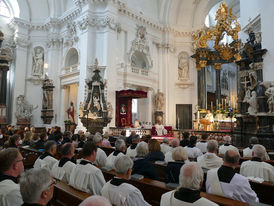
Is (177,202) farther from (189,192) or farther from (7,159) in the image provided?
(7,159)

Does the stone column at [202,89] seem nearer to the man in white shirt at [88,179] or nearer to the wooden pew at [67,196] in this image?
the man in white shirt at [88,179]

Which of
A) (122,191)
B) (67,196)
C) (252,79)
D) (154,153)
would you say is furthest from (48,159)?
(252,79)

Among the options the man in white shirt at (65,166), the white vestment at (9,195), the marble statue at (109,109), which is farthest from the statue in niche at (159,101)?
the white vestment at (9,195)

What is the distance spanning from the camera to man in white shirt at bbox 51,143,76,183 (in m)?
3.53

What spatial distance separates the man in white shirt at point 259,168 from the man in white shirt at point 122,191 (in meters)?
2.09

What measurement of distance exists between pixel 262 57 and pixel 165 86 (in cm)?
1123

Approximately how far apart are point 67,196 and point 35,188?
0.90 m

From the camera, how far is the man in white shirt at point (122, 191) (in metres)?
2.27

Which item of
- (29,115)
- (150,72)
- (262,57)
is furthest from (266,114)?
(29,115)

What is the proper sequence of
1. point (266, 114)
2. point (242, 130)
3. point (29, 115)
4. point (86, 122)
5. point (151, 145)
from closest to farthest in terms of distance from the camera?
point (151, 145), point (266, 114), point (242, 130), point (86, 122), point (29, 115)

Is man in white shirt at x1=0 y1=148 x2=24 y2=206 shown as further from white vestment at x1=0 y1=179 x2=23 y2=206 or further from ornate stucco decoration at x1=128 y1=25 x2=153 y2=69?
ornate stucco decoration at x1=128 y1=25 x2=153 y2=69

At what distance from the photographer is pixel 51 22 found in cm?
1833

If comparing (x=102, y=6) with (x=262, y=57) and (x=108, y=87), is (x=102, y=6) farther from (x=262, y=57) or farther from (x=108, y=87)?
(x=262, y=57)

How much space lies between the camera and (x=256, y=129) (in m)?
7.76
